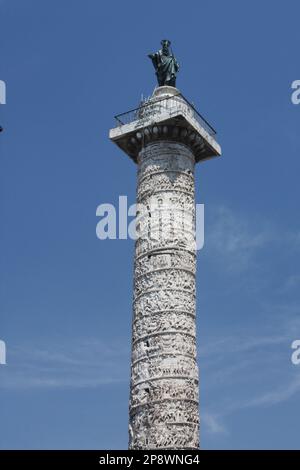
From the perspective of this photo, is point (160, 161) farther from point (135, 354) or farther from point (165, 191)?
point (135, 354)

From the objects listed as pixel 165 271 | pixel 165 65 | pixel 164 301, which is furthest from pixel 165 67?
pixel 164 301

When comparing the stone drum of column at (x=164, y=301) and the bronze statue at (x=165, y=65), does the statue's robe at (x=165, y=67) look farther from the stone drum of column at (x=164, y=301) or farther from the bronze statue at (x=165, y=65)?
the stone drum of column at (x=164, y=301)

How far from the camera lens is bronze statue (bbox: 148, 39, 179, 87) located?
18428 mm

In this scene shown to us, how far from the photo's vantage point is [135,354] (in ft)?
50.3

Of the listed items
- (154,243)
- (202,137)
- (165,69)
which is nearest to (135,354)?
(154,243)

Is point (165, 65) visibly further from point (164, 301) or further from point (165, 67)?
point (164, 301)

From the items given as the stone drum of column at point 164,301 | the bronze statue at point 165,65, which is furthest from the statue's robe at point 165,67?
the stone drum of column at point 164,301

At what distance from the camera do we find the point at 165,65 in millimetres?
18562

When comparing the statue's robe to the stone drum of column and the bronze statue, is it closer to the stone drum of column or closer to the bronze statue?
the bronze statue

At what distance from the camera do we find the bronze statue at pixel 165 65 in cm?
1843

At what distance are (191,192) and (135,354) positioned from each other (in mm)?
3781

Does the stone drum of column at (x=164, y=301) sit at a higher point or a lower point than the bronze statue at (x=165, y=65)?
lower

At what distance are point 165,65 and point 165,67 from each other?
6 cm

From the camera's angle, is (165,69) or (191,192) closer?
(191,192)
